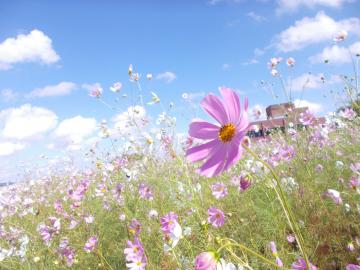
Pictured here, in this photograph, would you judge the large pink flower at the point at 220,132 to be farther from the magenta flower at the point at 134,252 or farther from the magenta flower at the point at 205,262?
the magenta flower at the point at 134,252

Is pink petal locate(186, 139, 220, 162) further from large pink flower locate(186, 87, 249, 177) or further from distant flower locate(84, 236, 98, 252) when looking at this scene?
distant flower locate(84, 236, 98, 252)

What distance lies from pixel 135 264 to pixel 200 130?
1.05m

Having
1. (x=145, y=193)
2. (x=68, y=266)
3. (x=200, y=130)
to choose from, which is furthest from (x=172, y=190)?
(x=200, y=130)

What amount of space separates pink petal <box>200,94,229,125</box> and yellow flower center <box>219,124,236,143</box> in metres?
0.01

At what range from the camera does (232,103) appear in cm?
73

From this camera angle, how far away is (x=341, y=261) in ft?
6.23

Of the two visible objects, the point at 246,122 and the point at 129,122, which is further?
the point at 129,122

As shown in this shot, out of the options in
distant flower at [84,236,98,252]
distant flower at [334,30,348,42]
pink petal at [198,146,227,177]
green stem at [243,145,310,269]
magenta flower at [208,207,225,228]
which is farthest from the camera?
distant flower at [334,30,348,42]

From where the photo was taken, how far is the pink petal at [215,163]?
2.30ft

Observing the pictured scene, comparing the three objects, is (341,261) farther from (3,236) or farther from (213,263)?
(3,236)

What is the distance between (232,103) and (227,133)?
0.20 feet

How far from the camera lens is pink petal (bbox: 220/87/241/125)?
720 millimetres

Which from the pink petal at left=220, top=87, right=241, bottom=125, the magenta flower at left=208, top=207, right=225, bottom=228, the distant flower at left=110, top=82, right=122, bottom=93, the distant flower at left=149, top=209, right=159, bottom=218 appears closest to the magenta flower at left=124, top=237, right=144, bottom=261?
the magenta flower at left=208, top=207, right=225, bottom=228

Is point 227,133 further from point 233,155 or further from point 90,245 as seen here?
point 90,245
